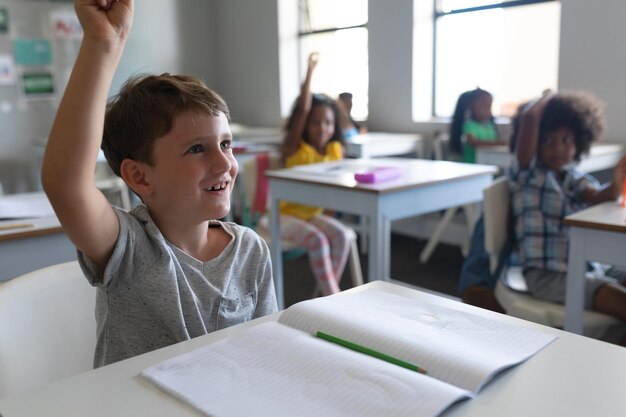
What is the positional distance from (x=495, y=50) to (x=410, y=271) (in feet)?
5.68

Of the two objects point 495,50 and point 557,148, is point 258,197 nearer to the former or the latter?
point 557,148

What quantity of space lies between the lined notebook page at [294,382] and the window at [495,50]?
11.9ft

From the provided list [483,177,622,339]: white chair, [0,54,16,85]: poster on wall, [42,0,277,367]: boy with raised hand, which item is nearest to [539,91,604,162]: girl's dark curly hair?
[483,177,622,339]: white chair

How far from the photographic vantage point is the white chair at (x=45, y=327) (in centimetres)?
90

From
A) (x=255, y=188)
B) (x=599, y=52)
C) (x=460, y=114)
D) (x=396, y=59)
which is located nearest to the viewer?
(x=255, y=188)

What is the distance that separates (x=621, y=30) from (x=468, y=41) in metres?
1.20

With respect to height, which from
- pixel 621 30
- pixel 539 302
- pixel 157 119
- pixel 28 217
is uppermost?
pixel 621 30

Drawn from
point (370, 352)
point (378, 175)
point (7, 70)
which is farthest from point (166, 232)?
point (7, 70)

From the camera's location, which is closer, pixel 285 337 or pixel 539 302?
pixel 285 337

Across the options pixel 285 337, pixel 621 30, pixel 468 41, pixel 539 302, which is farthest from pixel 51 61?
pixel 285 337

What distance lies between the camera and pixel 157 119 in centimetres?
96

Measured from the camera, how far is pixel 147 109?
37.8 inches

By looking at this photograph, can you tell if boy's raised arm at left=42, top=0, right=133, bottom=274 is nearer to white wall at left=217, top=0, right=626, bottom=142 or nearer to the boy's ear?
the boy's ear

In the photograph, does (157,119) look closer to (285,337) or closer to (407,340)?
(285,337)
